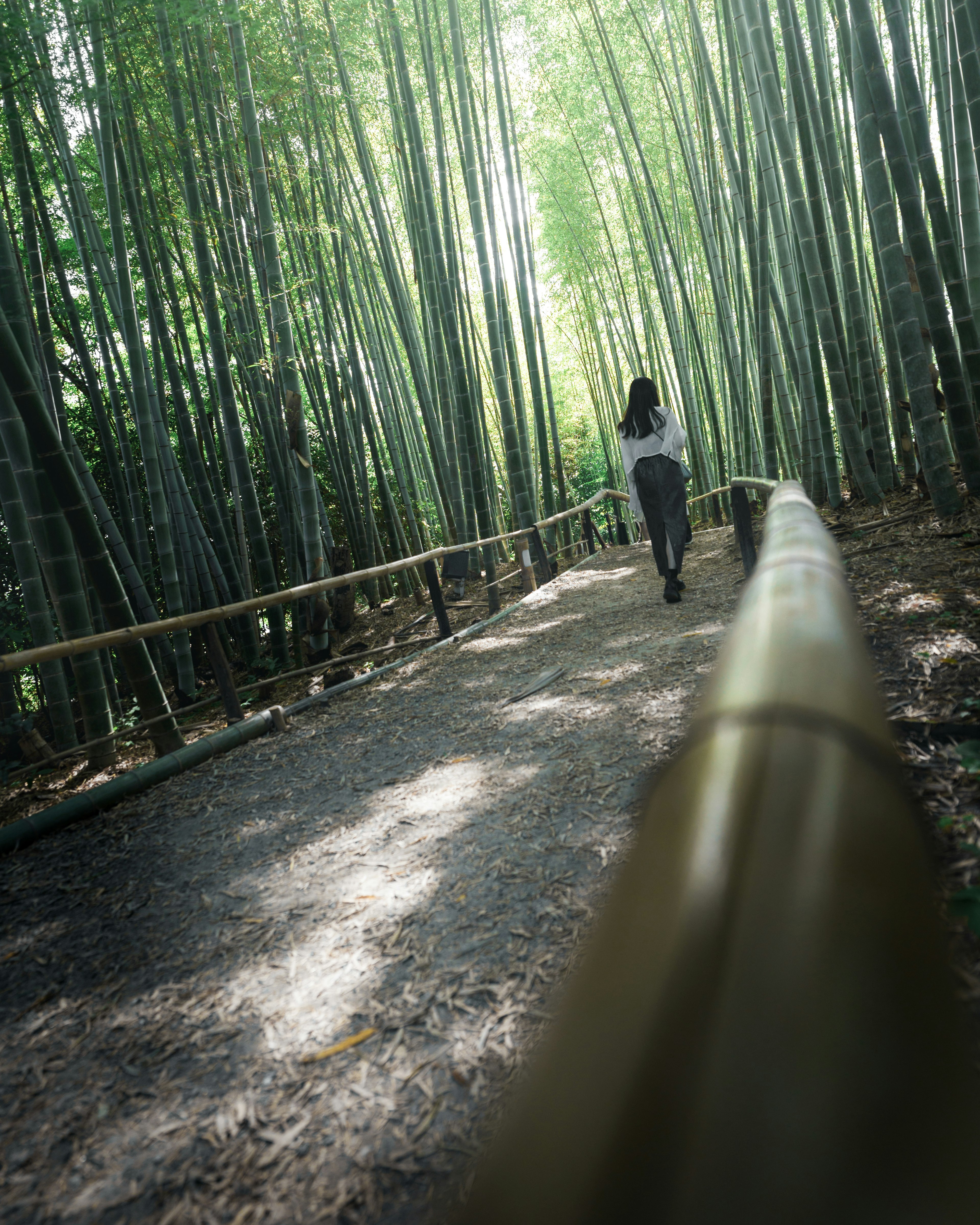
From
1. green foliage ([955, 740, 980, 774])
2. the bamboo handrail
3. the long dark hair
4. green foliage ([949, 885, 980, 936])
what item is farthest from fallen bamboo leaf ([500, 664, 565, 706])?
green foliage ([949, 885, 980, 936])

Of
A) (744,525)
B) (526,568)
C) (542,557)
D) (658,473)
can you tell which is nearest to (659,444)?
(658,473)

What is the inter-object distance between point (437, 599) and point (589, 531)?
5.05 m

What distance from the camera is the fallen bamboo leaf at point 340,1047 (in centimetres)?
124

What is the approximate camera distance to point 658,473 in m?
4.30

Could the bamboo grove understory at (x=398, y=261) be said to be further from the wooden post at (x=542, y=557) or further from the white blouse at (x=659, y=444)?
the white blouse at (x=659, y=444)

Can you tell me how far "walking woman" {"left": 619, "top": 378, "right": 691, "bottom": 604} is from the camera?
4.22 m

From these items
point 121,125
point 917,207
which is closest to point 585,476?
point 121,125

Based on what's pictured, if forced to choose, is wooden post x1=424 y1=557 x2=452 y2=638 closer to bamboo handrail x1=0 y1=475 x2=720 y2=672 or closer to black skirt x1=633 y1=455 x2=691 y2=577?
bamboo handrail x1=0 y1=475 x2=720 y2=672

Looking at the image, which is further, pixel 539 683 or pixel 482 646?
pixel 482 646

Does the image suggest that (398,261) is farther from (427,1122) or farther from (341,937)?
(427,1122)

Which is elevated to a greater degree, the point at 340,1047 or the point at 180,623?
the point at 180,623

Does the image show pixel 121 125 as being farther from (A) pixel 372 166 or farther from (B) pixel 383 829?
(B) pixel 383 829

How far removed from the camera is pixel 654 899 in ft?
1.05

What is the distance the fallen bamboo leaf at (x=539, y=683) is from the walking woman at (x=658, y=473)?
1.29 meters
